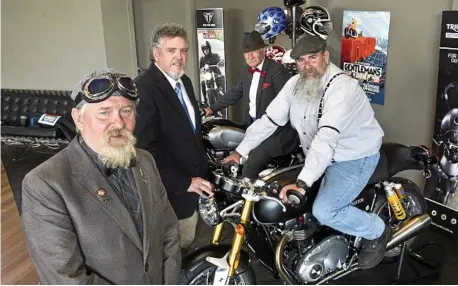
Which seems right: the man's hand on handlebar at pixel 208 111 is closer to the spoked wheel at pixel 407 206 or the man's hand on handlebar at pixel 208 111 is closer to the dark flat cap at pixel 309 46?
the dark flat cap at pixel 309 46

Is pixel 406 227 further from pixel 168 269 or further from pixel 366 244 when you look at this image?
pixel 168 269

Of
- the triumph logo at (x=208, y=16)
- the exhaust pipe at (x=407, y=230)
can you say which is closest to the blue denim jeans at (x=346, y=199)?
the exhaust pipe at (x=407, y=230)

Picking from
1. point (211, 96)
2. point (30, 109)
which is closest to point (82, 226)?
point (211, 96)

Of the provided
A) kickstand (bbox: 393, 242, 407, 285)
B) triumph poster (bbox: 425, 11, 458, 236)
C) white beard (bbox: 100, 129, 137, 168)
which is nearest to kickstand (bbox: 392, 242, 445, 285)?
kickstand (bbox: 393, 242, 407, 285)

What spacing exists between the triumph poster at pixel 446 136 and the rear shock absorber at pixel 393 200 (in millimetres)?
1080

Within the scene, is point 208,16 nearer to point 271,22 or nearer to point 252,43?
point 271,22

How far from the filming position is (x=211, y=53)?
596 centimetres

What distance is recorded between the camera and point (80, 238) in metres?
1.37

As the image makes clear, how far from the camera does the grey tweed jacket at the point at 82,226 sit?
131 centimetres

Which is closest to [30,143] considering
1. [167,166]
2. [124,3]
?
[124,3]

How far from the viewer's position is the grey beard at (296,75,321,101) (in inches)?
102

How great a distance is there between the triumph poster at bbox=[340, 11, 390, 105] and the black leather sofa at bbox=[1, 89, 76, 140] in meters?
3.86

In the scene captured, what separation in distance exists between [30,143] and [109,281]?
563 centimetres

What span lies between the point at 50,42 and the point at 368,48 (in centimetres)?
481
